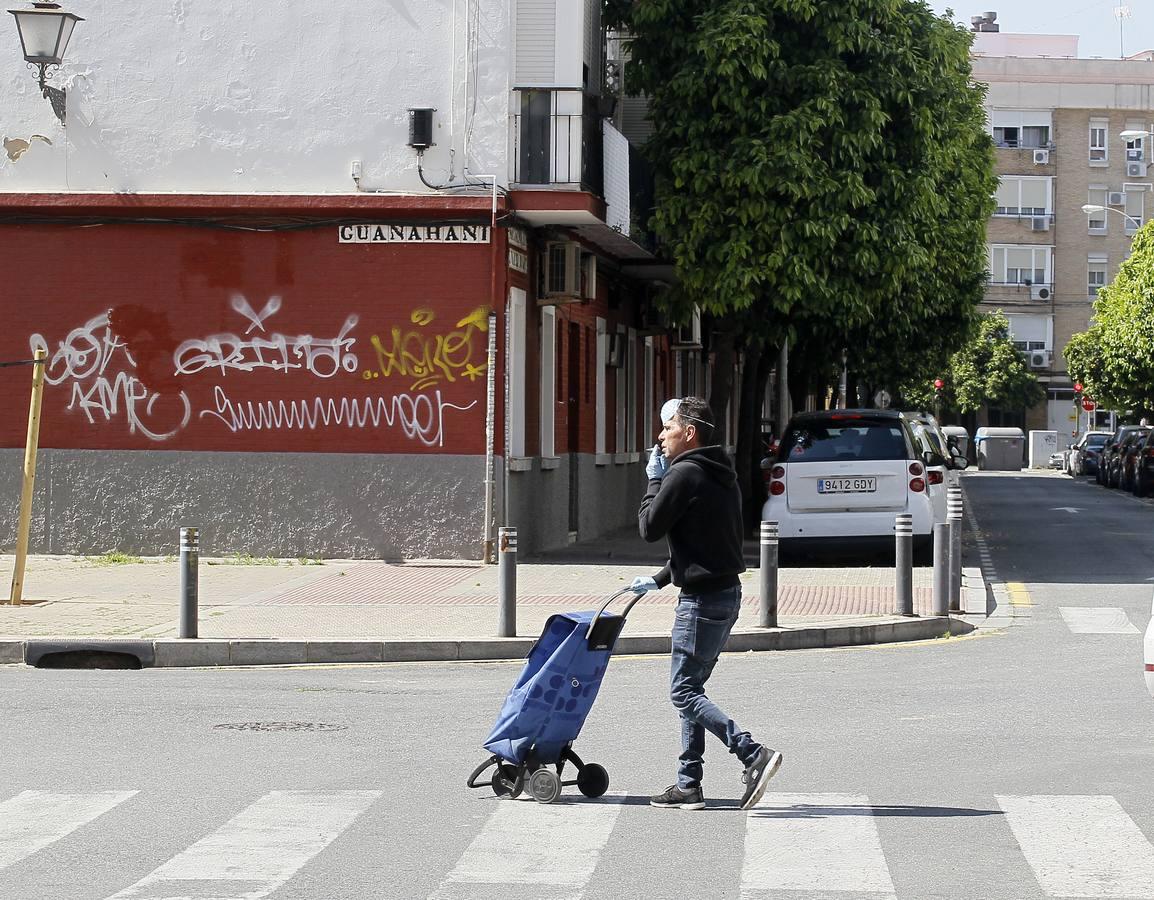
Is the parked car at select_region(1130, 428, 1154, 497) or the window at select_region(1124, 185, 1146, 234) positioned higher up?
the window at select_region(1124, 185, 1146, 234)

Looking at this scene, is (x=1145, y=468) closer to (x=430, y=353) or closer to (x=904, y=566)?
(x=430, y=353)

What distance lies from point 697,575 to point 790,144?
15.5 m

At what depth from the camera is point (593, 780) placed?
26.1 feet

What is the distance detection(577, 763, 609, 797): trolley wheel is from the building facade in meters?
12.3

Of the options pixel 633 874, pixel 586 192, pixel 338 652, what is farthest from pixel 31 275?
pixel 633 874

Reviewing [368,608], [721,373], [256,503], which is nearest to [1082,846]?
[368,608]

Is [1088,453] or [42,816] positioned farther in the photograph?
[1088,453]

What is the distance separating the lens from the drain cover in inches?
389

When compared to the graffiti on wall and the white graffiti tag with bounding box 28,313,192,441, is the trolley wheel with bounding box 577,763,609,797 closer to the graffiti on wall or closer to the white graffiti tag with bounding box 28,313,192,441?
the graffiti on wall

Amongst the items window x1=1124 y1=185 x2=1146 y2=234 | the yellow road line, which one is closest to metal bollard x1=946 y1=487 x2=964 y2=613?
the yellow road line

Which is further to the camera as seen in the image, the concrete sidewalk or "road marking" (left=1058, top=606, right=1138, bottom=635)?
"road marking" (left=1058, top=606, right=1138, bottom=635)

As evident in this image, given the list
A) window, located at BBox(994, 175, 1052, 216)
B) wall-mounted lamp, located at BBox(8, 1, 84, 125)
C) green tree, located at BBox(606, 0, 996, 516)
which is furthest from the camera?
window, located at BBox(994, 175, 1052, 216)

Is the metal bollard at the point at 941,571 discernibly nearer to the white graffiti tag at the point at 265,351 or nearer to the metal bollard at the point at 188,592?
the metal bollard at the point at 188,592

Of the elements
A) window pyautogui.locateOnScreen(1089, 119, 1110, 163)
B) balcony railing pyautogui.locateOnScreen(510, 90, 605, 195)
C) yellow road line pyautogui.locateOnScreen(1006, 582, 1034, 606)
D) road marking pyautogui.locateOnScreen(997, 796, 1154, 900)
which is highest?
window pyautogui.locateOnScreen(1089, 119, 1110, 163)
